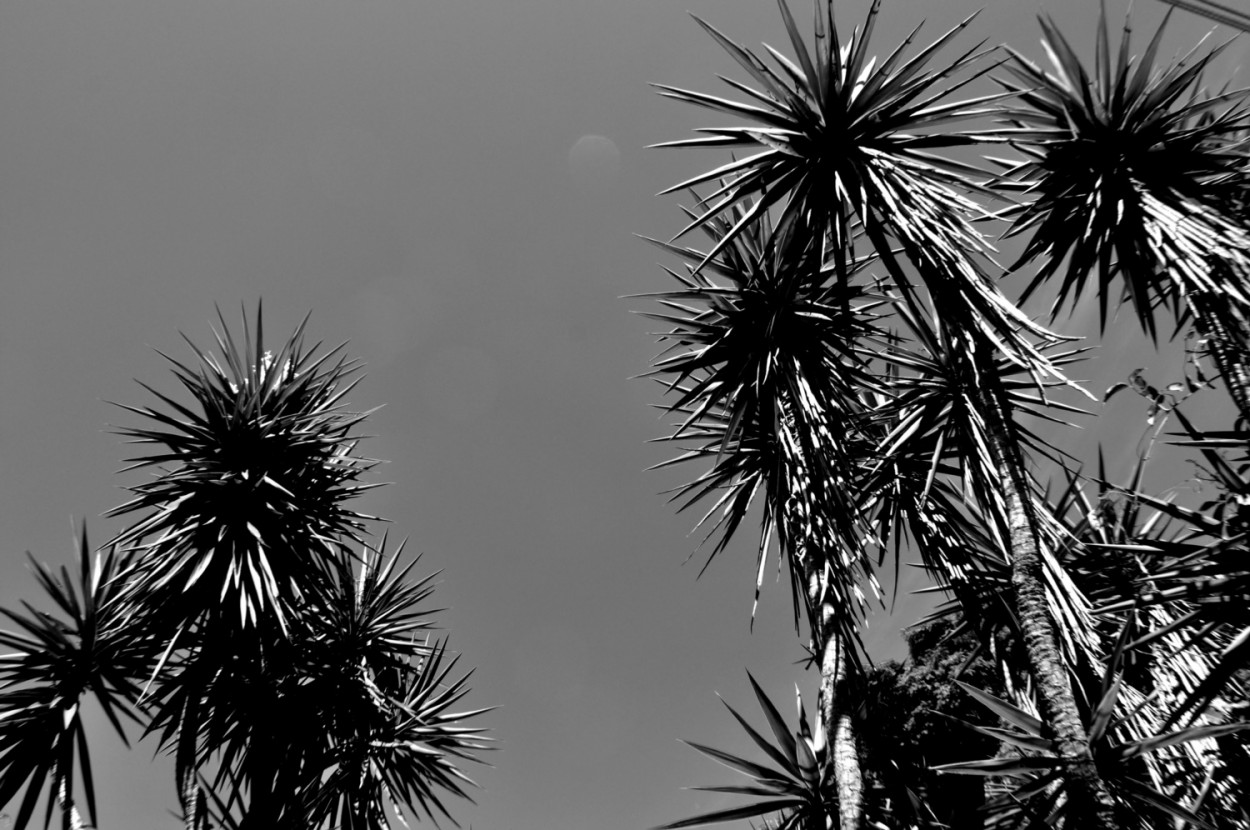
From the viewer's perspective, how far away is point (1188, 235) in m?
4.34

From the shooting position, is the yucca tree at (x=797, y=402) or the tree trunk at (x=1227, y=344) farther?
the yucca tree at (x=797, y=402)

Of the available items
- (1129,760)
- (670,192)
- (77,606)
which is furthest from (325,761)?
(1129,760)

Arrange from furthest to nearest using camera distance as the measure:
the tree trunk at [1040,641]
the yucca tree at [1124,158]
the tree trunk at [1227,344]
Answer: the yucca tree at [1124,158] < the tree trunk at [1227,344] < the tree trunk at [1040,641]

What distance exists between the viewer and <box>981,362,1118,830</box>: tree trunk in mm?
3268

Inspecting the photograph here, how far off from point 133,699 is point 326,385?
3372 millimetres

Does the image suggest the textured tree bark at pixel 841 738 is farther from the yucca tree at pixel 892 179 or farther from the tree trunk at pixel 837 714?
the yucca tree at pixel 892 179

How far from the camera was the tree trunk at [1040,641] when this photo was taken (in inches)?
129

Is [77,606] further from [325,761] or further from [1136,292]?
[1136,292]

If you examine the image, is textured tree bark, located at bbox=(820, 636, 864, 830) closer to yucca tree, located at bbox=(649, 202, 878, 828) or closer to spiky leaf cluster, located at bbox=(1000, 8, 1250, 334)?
yucca tree, located at bbox=(649, 202, 878, 828)

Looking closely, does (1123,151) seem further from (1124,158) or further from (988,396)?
(988,396)

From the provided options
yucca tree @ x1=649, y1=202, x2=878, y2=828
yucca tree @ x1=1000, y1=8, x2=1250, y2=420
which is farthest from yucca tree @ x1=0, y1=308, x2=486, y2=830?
yucca tree @ x1=1000, y1=8, x2=1250, y2=420

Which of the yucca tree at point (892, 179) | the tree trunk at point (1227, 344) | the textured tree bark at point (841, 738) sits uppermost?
the yucca tree at point (892, 179)

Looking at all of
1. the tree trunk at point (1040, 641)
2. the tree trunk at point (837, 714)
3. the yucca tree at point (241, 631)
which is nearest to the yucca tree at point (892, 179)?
the tree trunk at point (1040, 641)

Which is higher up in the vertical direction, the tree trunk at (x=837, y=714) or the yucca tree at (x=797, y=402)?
the yucca tree at (x=797, y=402)
